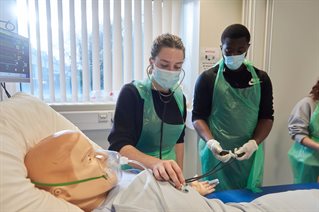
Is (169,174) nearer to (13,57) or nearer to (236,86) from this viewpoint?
(236,86)

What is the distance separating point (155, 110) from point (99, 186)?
0.53 meters

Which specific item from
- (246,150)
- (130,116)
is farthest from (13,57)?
(246,150)

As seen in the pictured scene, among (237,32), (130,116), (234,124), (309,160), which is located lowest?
(309,160)

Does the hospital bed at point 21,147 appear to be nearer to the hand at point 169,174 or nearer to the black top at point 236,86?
the hand at point 169,174

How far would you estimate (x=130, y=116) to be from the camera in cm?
111

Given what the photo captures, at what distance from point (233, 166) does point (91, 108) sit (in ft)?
3.84

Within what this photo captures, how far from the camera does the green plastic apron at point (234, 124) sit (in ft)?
4.66

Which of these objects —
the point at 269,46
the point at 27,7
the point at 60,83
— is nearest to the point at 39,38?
the point at 27,7

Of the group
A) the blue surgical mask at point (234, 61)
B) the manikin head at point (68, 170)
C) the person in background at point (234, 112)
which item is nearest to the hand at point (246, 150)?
the person in background at point (234, 112)

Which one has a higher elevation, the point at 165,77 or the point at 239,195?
the point at 165,77

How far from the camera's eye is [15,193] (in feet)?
1.77

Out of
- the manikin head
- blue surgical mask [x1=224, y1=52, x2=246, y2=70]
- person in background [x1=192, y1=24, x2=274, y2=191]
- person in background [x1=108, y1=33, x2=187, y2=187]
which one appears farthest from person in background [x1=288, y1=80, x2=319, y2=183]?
the manikin head

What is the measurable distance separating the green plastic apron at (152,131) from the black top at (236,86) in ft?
0.89

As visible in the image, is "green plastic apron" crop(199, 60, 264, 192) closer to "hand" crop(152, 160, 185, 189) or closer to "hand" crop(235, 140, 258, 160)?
"hand" crop(235, 140, 258, 160)
